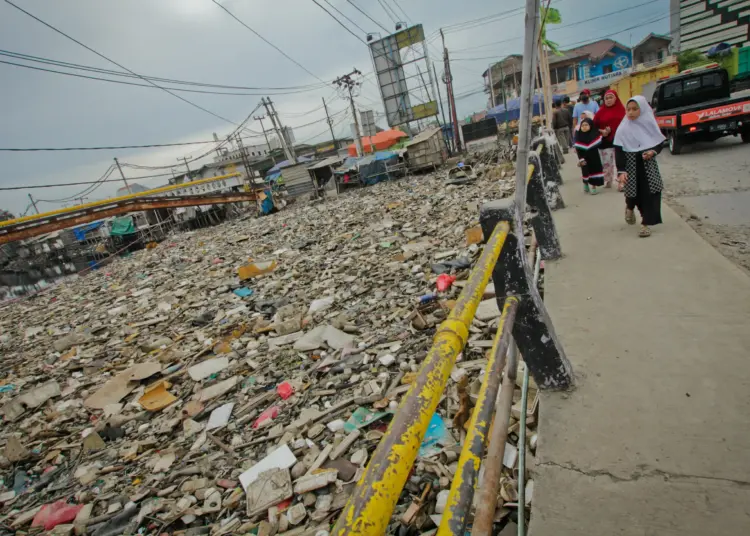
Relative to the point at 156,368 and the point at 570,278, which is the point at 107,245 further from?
the point at 570,278

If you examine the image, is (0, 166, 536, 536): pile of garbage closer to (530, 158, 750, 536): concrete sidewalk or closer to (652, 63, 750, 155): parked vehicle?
(530, 158, 750, 536): concrete sidewalk

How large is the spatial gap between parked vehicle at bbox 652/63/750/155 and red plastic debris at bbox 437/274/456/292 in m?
Answer: 8.29

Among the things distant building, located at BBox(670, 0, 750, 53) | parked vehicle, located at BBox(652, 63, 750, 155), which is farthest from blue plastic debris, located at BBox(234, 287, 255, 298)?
distant building, located at BBox(670, 0, 750, 53)

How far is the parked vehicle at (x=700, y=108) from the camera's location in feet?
27.1

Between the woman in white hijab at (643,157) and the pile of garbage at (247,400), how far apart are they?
1.96 metres

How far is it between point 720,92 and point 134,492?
14325 mm

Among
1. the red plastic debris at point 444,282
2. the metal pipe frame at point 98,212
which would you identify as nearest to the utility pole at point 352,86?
the metal pipe frame at point 98,212

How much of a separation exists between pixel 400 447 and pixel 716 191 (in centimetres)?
769

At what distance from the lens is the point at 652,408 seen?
1807mm

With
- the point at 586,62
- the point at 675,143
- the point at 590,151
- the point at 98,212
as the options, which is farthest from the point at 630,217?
the point at 586,62

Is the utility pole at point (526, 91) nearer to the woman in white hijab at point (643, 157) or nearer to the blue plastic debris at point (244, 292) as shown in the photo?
the woman in white hijab at point (643, 157)

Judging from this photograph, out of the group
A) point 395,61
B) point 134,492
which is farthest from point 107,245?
point 134,492

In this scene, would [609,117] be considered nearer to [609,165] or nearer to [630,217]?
[609,165]

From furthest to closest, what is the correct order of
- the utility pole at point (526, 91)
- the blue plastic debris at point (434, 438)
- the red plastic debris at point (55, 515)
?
the red plastic debris at point (55, 515), the blue plastic debris at point (434, 438), the utility pole at point (526, 91)
